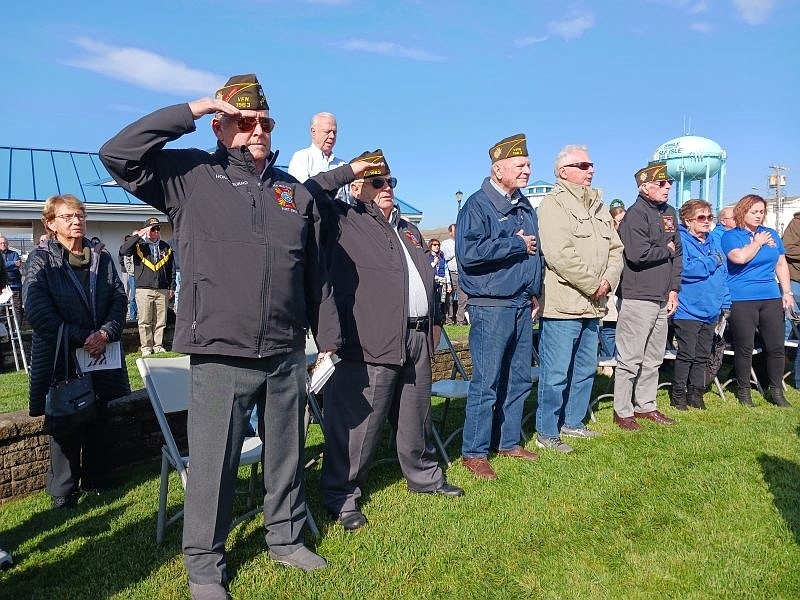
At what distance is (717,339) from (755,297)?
0.63 meters

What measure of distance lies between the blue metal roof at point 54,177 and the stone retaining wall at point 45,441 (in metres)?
12.8

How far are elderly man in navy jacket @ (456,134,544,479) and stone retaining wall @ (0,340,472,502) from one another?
2243 millimetres

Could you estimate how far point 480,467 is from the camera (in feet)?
14.0

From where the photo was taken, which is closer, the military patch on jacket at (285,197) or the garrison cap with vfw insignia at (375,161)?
the military patch on jacket at (285,197)

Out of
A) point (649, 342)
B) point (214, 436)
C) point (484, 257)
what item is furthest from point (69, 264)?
point (649, 342)

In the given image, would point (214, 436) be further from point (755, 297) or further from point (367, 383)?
point (755, 297)

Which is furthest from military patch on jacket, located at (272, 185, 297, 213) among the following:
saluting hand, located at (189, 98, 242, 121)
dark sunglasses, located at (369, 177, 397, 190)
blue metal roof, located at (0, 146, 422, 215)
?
blue metal roof, located at (0, 146, 422, 215)

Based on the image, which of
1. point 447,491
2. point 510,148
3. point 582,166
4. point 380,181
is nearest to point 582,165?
point 582,166

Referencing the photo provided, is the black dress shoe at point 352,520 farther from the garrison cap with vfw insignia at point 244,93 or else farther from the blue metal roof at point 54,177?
the blue metal roof at point 54,177

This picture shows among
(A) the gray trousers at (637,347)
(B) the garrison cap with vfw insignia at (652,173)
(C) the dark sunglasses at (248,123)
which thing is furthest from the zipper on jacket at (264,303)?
(B) the garrison cap with vfw insignia at (652,173)

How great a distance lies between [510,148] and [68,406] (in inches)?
129

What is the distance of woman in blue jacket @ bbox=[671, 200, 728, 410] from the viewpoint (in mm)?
5898

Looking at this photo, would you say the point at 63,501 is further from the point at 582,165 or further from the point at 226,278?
the point at 582,165

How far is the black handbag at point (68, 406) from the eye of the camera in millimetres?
3605
